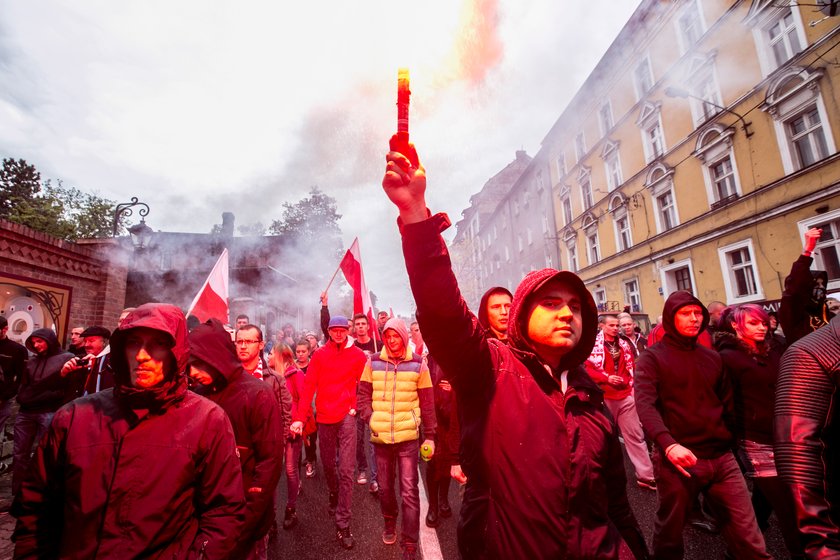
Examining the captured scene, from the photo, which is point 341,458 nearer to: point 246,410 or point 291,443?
point 291,443

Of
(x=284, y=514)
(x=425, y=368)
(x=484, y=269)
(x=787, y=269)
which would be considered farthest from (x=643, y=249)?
(x=484, y=269)

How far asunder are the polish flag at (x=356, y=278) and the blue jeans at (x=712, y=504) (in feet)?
16.8

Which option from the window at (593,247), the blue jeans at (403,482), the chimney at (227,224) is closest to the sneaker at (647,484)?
the blue jeans at (403,482)

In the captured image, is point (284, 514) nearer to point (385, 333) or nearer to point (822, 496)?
point (385, 333)

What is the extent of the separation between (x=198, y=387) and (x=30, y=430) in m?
4.38

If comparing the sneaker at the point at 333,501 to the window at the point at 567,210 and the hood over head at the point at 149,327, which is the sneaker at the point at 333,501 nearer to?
the hood over head at the point at 149,327

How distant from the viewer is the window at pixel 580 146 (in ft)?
76.1

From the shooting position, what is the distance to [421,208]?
1185mm

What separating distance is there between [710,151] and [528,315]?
55.6ft

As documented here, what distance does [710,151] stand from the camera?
14.2m

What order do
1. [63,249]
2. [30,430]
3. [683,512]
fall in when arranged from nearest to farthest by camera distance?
[683,512] → [30,430] → [63,249]

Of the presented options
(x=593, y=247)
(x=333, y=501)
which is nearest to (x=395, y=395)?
(x=333, y=501)

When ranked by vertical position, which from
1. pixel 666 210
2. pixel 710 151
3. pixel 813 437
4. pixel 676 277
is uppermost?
pixel 710 151

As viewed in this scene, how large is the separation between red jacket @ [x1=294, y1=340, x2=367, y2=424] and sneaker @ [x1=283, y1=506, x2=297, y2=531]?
3.03 ft
